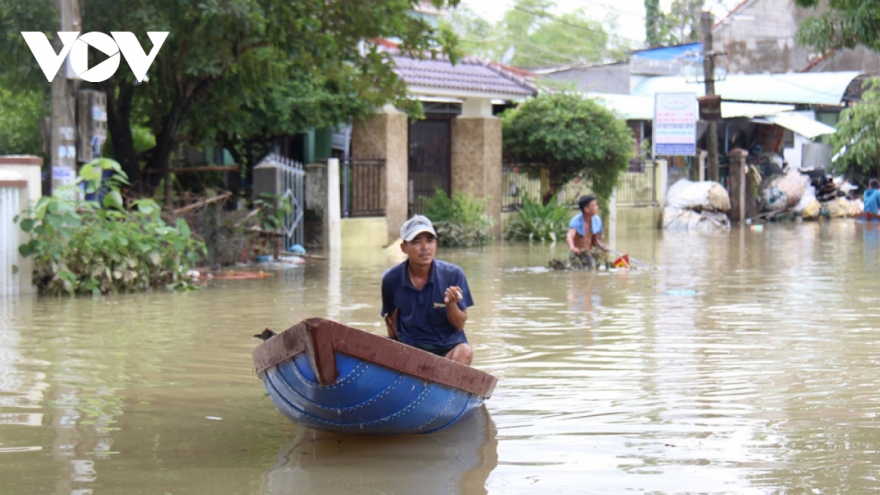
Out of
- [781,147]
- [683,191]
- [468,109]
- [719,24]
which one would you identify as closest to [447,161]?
[468,109]

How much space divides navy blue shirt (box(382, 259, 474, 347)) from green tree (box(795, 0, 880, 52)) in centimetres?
831

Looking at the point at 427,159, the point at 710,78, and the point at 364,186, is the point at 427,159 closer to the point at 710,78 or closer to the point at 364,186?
the point at 364,186

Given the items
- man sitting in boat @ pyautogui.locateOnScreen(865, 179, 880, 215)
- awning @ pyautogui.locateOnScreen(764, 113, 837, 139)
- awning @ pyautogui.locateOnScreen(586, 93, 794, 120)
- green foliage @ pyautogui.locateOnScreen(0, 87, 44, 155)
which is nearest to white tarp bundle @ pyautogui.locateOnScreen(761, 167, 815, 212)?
awning @ pyautogui.locateOnScreen(764, 113, 837, 139)

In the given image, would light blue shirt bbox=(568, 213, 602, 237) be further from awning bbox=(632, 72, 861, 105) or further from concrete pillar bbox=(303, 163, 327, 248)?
awning bbox=(632, 72, 861, 105)

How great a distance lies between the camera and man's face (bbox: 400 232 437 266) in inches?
267

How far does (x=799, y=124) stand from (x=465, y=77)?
14.8m

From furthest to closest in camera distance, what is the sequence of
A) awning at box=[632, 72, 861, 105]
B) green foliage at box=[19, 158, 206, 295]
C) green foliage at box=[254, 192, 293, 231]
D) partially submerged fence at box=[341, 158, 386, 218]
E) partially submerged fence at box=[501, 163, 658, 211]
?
awning at box=[632, 72, 861, 105] < partially submerged fence at box=[501, 163, 658, 211] < partially submerged fence at box=[341, 158, 386, 218] < green foliage at box=[254, 192, 293, 231] < green foliage at box=[19, 158, 206, 295]

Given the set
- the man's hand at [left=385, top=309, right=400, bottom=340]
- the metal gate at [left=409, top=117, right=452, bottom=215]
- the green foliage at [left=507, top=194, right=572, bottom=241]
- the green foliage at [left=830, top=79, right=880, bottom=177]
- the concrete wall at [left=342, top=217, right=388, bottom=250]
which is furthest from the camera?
the green foliage at [left=830, top=79, right=880, bottom=177]

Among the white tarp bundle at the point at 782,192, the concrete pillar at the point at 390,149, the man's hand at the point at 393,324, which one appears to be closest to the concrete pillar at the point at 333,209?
the concrete pillar at the point at 390,149

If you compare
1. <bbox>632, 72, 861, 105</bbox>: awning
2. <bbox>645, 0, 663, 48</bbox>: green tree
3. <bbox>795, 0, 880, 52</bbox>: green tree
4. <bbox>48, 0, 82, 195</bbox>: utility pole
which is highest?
<bbox>645, 0, 663, 48</bbox>: green tree

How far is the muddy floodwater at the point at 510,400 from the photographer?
5.53 meters

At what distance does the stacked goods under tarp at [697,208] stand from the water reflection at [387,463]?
978 inches

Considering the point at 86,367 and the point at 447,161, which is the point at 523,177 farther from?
the point at 86,367

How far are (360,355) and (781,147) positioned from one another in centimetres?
3520
